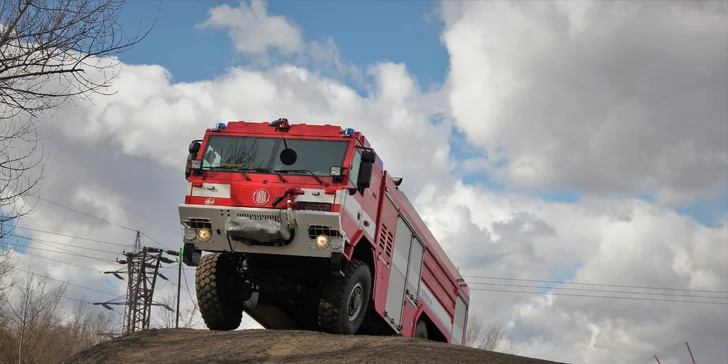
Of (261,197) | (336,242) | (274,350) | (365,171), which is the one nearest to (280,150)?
(261,197)

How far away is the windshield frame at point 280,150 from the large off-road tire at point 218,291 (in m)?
1.42

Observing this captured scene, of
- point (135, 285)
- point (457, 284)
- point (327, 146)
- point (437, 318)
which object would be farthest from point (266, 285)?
point (135, 285)

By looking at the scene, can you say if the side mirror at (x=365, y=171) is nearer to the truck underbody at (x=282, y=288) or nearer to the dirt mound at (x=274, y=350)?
the truck underbody at (x=282, y=288)

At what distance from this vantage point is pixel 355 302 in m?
13.5

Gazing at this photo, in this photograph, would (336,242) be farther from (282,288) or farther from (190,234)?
(190,234)

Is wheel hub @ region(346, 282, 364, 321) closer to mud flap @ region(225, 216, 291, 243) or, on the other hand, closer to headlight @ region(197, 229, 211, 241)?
mud flap @ region(225, 216, 291, 243)

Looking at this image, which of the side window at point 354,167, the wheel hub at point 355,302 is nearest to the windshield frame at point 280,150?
the side window at point 354,167

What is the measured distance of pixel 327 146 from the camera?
44.2ft

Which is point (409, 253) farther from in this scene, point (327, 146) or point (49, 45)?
point (49, 45)

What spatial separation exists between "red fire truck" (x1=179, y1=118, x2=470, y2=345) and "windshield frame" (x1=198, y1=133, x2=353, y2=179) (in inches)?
0.6

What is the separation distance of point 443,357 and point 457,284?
311 inches

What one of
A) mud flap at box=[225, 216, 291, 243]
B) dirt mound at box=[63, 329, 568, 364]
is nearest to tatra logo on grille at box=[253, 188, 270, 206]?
mud flap at box=[225, 216, 291, 243]

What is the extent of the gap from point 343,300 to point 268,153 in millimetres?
2432

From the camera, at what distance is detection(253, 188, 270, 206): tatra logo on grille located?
42.2 feet
